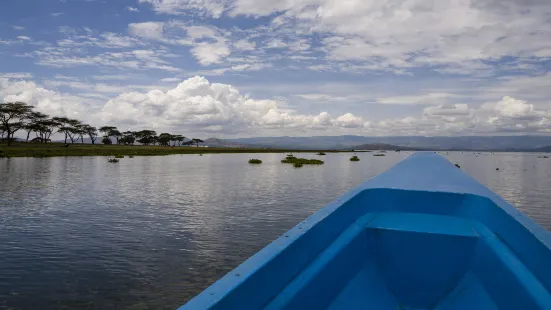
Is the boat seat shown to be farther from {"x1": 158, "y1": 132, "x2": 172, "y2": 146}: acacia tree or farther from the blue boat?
{"x1": 158, "y1": 132, "x2": 172, "y2": 146}: acacia tree

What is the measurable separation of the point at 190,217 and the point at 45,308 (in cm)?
849

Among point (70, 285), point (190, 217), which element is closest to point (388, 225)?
point (70, 285)

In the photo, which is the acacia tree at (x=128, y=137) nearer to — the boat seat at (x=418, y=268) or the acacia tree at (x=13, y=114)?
the acacia tree at (x=13, y=114)

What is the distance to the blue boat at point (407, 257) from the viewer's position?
3018mm

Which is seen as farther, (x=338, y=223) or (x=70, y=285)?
(x=70, y=285)

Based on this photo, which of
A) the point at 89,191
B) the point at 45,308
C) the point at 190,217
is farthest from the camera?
the point at 89,191

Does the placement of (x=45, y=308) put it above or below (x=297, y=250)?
below

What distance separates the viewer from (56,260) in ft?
31.0

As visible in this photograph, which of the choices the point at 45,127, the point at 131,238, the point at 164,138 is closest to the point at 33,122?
the point at 45,127

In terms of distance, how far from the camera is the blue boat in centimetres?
302

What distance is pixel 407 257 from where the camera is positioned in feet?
14.3

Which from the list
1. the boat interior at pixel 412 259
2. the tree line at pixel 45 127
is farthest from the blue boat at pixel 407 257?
the tree line at pixel 45 127

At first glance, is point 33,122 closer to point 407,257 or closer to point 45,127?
point 45,127

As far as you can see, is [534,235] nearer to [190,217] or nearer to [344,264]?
[344,264]
